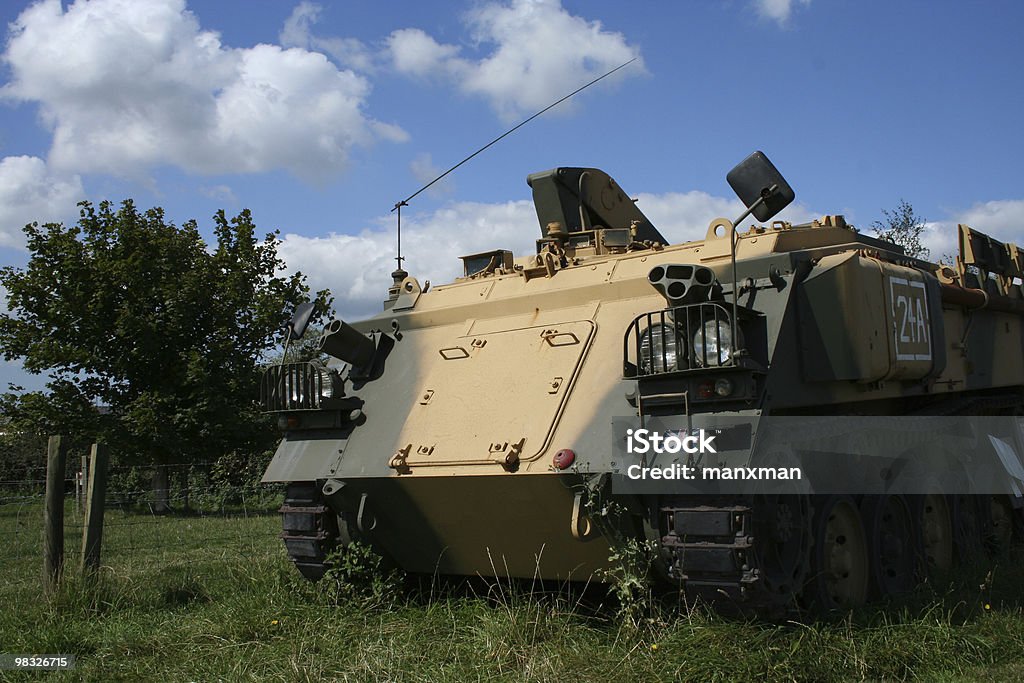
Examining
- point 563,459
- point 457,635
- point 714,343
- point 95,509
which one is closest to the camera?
point 714,343

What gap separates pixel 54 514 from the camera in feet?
24.7

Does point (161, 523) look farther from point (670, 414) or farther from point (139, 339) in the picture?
point (670, 414)

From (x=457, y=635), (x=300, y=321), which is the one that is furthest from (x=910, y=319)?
(x=300, y=321)

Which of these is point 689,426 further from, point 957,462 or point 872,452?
point 957,462

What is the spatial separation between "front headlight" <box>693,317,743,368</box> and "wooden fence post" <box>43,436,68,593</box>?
4.60 m

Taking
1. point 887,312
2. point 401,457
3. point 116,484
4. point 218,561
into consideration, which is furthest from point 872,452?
point 116,484

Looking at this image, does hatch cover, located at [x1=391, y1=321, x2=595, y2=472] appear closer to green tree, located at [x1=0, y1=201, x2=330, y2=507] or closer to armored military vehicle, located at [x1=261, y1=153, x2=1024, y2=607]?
armored military vehicle, located at [x1=261, y1=153, x2=1024, y2=607]

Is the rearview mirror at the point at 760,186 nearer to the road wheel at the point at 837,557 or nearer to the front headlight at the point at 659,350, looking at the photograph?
the front headlight at the point at 659,350

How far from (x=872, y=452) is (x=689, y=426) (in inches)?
70.5

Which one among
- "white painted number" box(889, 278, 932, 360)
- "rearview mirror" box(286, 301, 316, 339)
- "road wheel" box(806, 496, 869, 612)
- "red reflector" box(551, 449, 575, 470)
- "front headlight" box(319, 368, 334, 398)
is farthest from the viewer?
"rearview mirror" box(286, 301, 316, 339)

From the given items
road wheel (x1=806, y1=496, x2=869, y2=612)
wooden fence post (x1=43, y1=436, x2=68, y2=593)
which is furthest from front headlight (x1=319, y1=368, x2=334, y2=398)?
road wheel (x1=806, y1=496, x2=869, y2=612)

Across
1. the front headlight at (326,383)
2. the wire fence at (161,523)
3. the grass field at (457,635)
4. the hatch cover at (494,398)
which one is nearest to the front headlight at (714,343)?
the hatch cover at (494,398)

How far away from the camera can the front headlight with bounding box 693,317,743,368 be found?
221 inches

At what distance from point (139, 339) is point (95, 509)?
29.4 feet
